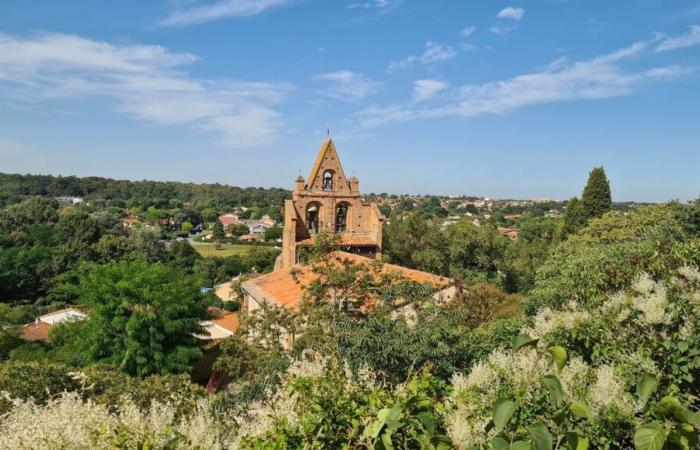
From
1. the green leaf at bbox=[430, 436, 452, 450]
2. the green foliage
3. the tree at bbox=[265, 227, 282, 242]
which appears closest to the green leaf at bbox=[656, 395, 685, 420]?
the green leaf at bbox=[430, 436, 452, 450]

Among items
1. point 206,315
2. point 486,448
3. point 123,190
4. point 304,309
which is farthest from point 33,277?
point 123,190

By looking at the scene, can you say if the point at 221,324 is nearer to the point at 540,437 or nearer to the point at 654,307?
the point at 654,307

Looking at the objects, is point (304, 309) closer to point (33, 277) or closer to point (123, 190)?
point (33, 277)

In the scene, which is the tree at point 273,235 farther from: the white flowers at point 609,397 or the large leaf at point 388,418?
the large leaf at point 388,418

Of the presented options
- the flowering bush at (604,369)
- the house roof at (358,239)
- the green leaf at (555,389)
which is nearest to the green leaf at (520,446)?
the green leaf at (555,389)

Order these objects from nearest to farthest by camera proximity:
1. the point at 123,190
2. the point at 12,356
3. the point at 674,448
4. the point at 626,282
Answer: the point at 674,448 < the point at 626,282 < the point at 12,356 < the point at 123,190

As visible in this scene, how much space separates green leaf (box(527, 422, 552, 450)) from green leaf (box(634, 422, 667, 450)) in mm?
309

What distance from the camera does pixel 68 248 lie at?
45.9 meters

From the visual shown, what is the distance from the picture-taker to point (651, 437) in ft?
5.75

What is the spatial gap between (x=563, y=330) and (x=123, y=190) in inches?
7135

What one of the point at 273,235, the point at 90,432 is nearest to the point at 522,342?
the point at 90,432

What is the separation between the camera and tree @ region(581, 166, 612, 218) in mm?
32719

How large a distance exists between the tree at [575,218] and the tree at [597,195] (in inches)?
13.7

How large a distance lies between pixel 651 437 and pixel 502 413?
0.55 meters
